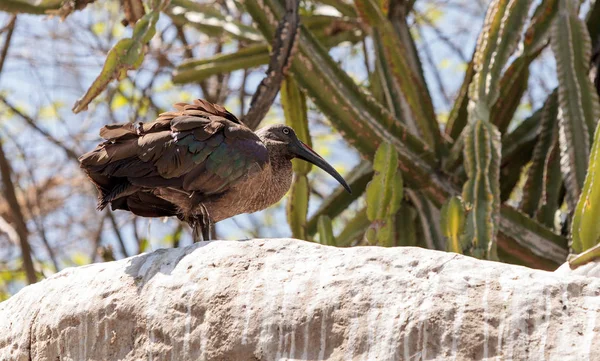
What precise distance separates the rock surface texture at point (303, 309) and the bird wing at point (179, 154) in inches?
24.4

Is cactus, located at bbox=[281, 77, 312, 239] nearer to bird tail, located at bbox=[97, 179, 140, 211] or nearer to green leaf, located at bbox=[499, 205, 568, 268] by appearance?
green leaf, located at bbox=[499, 205, 568, 268]

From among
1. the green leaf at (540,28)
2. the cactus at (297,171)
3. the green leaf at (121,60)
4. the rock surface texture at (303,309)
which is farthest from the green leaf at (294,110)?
the rock surface texture at (303,309)

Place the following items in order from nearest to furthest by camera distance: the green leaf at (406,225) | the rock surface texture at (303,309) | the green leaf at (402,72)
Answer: the rock surface texture at (303,309) → the green leaf at (406,225) → the green leaf at (402,72)

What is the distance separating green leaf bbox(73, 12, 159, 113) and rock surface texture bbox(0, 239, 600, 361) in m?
1.70

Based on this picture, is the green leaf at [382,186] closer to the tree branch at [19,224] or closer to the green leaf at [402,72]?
the green leaf at [402,72]

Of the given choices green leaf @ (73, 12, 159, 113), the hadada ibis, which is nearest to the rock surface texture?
the hadada ibis

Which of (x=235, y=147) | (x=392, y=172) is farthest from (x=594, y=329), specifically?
(x=392, y=172)

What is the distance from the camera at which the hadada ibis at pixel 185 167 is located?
5.26 m

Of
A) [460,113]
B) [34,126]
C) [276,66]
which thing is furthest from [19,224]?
[460,113]

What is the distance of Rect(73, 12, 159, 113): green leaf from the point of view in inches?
247

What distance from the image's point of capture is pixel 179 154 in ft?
17.4

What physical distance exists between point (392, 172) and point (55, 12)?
256cm

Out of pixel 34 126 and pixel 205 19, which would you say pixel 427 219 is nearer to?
pixel 205 19

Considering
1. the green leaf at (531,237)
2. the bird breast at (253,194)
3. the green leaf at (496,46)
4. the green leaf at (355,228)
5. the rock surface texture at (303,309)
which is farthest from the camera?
the green leaf at (355,228)
